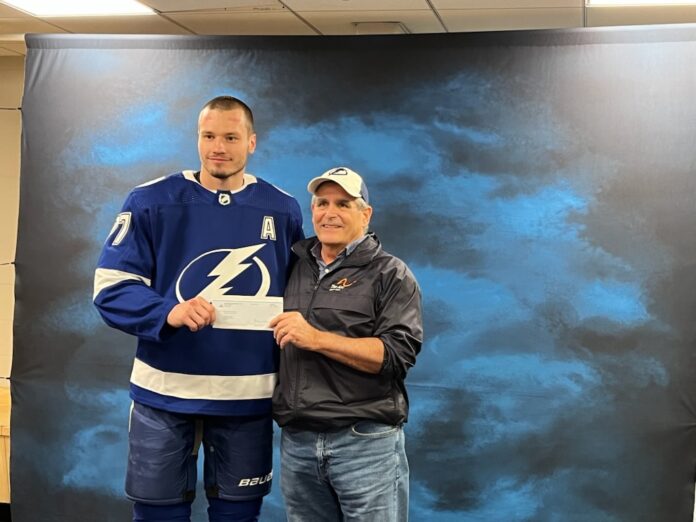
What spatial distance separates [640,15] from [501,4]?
0.63 meters

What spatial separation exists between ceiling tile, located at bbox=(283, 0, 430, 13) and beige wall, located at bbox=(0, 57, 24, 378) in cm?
205

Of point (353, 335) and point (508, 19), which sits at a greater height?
point (508, 19)

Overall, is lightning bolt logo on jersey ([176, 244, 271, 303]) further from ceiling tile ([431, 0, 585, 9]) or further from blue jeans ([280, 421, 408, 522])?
ceiling tile ([431, 0, 585, 9])

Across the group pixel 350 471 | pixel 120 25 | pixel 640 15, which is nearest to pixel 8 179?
pixel 120 25

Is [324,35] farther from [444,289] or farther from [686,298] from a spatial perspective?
[686,298]

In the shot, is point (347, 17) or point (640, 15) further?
point (347, 17)

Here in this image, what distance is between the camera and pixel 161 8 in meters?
3.32

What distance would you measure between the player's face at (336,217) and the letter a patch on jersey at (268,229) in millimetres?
147

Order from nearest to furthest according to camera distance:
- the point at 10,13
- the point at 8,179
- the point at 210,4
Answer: the point at 210,4
the point at 10,13
the point at 8,179

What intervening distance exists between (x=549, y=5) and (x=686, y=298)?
1.28 meters

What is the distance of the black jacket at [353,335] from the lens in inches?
78.9

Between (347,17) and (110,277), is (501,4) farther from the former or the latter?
(110,277)

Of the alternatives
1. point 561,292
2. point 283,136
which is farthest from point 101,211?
point 561,292

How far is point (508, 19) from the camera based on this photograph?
334cm
